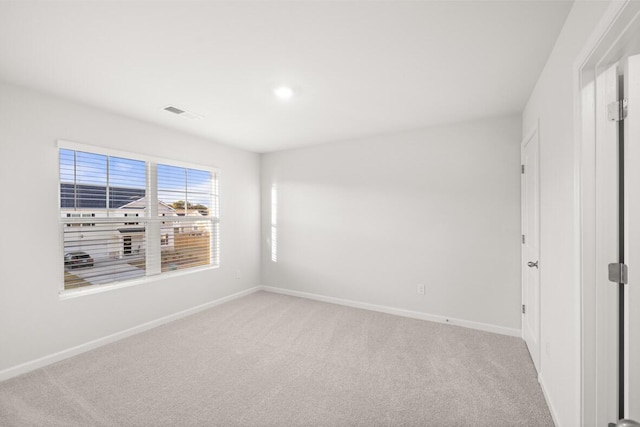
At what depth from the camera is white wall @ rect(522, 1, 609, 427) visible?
1.42 metres

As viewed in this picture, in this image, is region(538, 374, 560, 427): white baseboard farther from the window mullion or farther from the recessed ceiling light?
the window mullion

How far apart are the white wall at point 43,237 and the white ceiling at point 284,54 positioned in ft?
0.82

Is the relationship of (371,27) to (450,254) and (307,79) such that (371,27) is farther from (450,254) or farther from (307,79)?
(450,254)

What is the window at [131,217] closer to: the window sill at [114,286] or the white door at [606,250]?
the window sill at [114,286]

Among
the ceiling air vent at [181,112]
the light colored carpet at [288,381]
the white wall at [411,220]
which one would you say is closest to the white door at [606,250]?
the light colored carpet at [288,381]

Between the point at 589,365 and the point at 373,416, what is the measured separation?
4.10 feet

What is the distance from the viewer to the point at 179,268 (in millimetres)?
3744

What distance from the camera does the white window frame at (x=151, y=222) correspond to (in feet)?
8.76

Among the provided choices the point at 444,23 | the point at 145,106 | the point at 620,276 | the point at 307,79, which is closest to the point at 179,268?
the point at 145,106

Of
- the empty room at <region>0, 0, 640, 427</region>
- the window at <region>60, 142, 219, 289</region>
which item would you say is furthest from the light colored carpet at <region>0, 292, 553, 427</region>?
the window at <region>60, 142, 219, 289</region>

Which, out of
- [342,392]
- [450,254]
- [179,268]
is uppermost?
[450,254]

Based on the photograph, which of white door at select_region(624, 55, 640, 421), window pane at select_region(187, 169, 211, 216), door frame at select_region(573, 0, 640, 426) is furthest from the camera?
window pane at select_region(187, 169, 211, 216)

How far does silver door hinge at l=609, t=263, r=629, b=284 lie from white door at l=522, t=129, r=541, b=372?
1094 millimetres

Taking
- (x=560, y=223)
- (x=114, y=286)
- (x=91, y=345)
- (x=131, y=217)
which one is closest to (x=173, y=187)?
(x=131, y=217)
